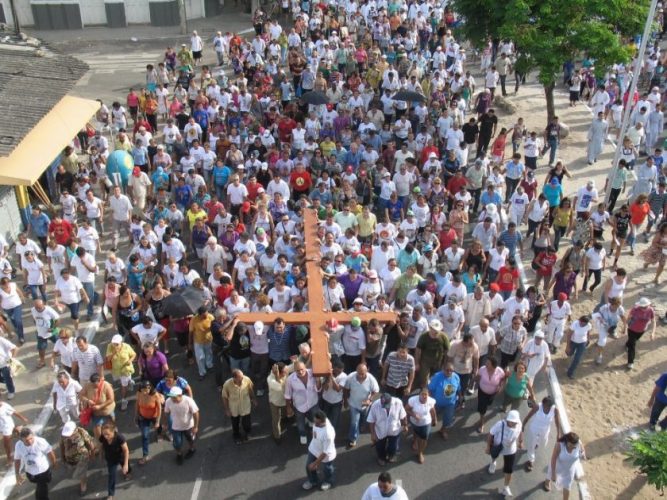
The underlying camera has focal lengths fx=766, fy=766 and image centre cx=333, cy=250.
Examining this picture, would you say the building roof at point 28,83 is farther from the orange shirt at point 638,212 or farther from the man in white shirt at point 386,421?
the orange shirt at point 638,212

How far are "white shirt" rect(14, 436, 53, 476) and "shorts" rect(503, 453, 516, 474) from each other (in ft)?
20.7

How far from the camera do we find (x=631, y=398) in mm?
12930

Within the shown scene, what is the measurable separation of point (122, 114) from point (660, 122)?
Answer: 1520 centimetres

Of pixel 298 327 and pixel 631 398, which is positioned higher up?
pixel 298 327

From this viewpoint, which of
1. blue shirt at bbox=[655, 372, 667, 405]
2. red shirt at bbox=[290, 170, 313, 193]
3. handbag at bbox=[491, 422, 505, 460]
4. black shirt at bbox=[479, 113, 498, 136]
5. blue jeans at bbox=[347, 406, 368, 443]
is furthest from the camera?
black shirt at bbox=[479, 113, 498, 136]

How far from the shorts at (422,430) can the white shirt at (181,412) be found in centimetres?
322

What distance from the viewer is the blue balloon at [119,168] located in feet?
60.7

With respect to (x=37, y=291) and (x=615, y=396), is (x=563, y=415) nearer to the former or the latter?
(x=615, y=396)

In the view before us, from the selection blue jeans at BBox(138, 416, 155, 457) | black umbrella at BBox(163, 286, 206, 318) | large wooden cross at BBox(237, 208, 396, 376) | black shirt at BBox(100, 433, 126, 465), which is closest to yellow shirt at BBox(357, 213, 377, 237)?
large wooden cross at BBox(237, 208, 396, 376)

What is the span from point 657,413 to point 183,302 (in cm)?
774

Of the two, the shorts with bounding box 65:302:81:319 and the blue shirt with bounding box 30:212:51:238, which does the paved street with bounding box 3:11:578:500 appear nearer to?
the shorts with bounding box 65:302:81:319

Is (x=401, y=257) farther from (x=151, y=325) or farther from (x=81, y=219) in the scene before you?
(x=81, y=219)

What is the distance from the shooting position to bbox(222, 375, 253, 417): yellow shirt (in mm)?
11234

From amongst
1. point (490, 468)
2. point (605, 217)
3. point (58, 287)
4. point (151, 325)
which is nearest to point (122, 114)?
point (58, 287)
